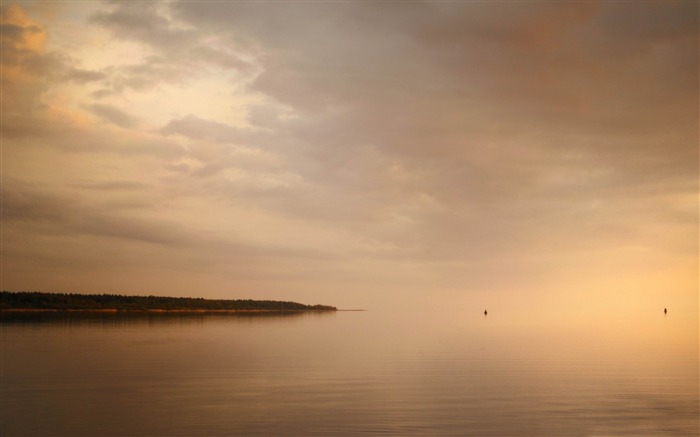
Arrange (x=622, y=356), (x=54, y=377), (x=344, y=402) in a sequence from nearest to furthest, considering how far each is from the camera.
Result: (x=344, y=402) < (x=54, y=377) < (x=622, y=356)

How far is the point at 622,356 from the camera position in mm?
49188

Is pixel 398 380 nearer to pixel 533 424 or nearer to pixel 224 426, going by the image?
pixel 533 424

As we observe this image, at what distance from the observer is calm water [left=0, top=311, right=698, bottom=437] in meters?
23.4

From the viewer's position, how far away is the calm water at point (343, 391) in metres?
23.4

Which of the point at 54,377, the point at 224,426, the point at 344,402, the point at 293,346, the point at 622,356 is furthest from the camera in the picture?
the point at 293,346

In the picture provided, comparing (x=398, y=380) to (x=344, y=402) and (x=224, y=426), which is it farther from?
(x=224, y=426)

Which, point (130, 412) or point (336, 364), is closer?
point (130, 412)

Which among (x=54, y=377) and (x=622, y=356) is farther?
(x=622, y=356)

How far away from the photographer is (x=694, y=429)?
78.3 ft

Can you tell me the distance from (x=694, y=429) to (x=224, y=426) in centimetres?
1908

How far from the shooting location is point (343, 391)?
31078 millimetres

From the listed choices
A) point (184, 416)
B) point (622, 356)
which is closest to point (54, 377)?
point (184, 416)

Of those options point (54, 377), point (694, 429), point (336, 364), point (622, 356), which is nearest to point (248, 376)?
point (336, 364)

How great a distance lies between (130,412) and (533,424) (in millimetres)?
17229
